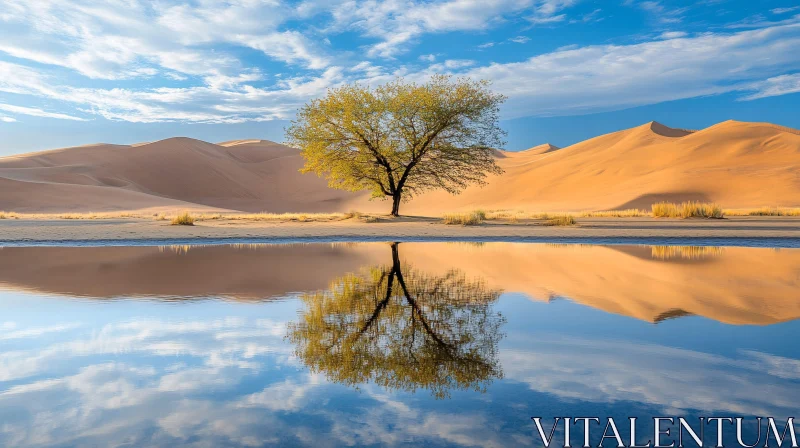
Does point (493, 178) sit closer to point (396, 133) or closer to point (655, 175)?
point (655, 175)

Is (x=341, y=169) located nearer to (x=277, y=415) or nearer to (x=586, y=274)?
(x=586, y=274)

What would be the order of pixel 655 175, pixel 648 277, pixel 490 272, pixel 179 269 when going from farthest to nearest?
pixel 655 175, pixel 179 269, pixel 490 272, pixel 648 277

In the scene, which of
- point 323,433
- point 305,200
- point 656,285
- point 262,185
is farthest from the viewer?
point 262,185

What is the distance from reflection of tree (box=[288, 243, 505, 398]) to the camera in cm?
539

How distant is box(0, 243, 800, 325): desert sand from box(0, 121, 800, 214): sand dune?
42922mm

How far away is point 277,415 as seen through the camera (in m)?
4.44

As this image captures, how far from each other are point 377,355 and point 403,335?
0.86 m

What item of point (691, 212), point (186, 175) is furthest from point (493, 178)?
point (691, 212)

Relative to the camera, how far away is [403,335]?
266 inches

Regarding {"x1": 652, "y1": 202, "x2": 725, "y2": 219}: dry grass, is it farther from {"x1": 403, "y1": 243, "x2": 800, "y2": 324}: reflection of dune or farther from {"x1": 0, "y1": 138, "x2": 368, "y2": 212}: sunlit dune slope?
{"x1": 0, "y1": 138, "x2": 368, "y2": 212}: sunlit dune slope

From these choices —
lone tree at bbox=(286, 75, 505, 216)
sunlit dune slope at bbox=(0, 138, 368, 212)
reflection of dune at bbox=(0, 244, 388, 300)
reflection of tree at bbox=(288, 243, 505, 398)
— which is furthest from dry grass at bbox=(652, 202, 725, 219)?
sunlit dune slope at bbox=(0, 138, 368, 212)

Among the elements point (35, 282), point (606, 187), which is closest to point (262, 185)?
point (606, 187)

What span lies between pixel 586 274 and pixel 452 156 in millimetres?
27334

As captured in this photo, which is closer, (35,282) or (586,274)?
(35,282)
